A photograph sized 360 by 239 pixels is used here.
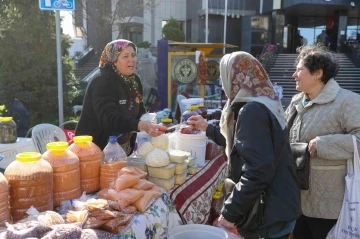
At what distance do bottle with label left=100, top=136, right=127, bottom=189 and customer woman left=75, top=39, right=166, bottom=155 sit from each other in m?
0.39

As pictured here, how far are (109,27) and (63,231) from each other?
72.9 feet

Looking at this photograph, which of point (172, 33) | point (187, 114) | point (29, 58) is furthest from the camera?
point (172, 33)

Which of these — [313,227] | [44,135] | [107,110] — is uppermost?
[107,110]

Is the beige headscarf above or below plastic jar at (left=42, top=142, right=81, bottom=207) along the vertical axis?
above

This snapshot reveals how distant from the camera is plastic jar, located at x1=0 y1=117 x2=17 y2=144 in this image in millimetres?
2483

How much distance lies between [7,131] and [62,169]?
906 mm

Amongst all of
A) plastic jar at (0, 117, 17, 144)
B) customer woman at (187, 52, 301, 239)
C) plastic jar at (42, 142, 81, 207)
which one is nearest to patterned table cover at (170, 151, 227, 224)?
customer woman at (187, 52, 301, 239)

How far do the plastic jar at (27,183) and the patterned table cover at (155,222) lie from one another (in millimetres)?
427

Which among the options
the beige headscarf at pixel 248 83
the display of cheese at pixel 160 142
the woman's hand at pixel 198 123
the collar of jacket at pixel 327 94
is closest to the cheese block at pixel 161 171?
the display of cheese at pixel 160 142

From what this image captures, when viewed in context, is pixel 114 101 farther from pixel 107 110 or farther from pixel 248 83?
pixel 248 83

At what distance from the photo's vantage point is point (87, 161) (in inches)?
83.1

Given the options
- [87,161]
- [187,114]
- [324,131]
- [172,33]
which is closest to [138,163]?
[87,161]

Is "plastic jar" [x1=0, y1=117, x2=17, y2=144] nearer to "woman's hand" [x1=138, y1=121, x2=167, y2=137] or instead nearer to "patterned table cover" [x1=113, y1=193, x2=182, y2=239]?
"woman's hand" [x1=138, y1=121, x2=167, y2=137]

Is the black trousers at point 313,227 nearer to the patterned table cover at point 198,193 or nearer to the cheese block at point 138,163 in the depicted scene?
the patterned table cover at point 198,193
